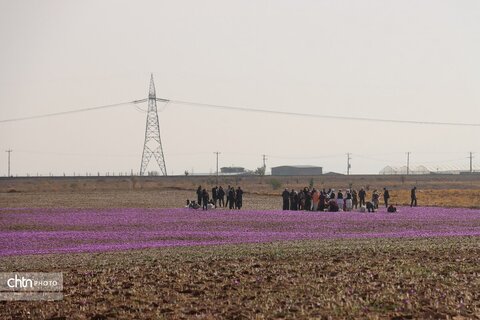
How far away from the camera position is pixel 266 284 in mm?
18188

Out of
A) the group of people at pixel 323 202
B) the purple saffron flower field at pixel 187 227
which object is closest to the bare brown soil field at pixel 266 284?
the purple saffron flower field at pixel 187 227

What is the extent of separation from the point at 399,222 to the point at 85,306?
27954mm

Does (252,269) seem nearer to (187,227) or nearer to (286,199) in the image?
(187,227)

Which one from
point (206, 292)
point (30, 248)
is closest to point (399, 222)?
point (30, 248)

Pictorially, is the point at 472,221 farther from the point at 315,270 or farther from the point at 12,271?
the point at 12,271

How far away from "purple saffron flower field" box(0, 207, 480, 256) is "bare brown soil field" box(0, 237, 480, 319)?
5608mm

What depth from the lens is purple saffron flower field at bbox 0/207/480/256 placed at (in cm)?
3114

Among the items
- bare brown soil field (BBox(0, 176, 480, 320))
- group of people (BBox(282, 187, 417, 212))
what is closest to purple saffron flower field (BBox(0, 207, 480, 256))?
group of people (BBox(282, 187, 417, 212))

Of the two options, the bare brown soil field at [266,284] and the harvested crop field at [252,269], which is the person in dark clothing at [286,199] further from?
the bare brown soil field at [266,284]

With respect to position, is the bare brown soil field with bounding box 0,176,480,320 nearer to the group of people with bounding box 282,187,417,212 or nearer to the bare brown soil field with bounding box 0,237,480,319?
the bare brown soil field with bounding box 0,237,480,319

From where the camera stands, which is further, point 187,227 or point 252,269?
point 187,227

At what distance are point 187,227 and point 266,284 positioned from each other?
21.0 m

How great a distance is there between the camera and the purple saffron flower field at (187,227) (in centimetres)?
3114

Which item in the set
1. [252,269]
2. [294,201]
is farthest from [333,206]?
[252,269]
